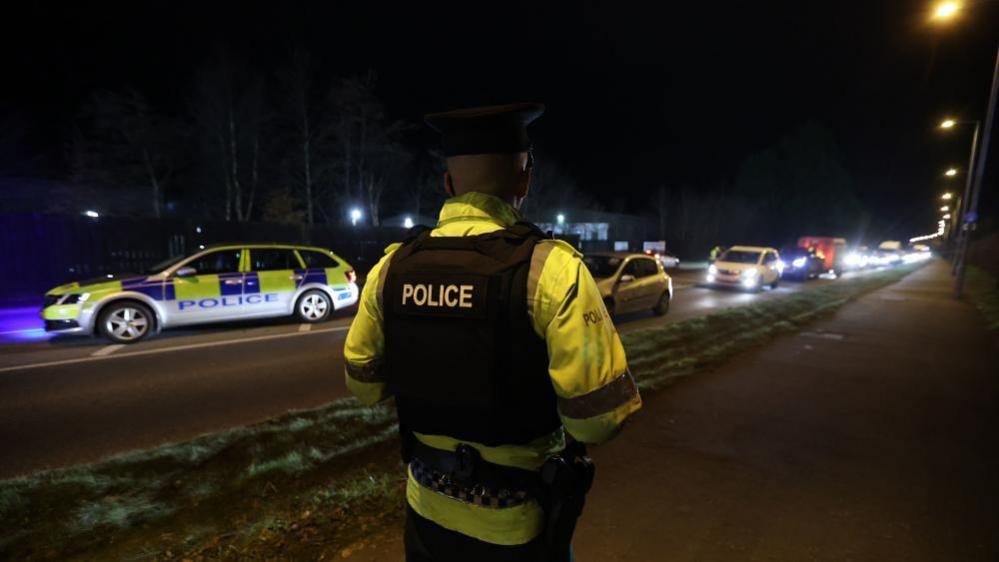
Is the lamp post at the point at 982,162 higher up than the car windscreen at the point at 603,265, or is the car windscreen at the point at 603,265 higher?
the lamp post at the point at 982,162

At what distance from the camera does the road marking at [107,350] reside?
22.4 feet

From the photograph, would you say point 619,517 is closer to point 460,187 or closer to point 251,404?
point 460,187

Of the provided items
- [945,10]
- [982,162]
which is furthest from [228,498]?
[982,162]

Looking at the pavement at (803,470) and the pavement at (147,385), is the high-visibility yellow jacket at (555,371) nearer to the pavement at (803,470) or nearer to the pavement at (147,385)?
the pavement at (803,470)

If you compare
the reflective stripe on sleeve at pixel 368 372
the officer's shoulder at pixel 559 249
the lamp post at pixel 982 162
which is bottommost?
the reflective stripe on sleeve at pixel 368 372

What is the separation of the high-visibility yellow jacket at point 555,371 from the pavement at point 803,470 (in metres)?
1.44

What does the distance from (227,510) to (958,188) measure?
63564mm

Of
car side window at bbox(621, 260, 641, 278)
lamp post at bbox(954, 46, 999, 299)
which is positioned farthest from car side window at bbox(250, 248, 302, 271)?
lamp post at bbox(954, 46, 999, 299)

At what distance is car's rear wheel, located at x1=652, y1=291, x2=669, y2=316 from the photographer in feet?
37.0

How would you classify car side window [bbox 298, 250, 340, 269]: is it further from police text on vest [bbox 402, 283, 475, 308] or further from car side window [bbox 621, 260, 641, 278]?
police text on vest [bbox 402, 283, 475, 308]

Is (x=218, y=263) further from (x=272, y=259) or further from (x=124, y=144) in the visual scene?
(x=124, y=144)

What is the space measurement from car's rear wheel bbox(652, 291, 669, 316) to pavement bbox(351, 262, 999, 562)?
16.0 ft

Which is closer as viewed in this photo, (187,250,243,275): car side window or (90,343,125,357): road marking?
(90,343,125,357): road marking

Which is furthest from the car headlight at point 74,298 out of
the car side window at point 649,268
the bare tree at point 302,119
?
the bare tree at point 302,119
